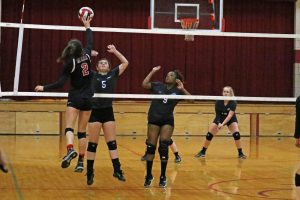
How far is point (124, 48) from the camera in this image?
971 inches

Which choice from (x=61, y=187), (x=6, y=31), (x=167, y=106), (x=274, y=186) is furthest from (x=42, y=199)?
(x=6, y=31)

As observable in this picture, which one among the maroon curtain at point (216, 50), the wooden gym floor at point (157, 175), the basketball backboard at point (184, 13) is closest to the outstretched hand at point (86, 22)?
the wooden gym floor at point (157, 175)

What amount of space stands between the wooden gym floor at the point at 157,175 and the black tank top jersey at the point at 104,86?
4.49ft

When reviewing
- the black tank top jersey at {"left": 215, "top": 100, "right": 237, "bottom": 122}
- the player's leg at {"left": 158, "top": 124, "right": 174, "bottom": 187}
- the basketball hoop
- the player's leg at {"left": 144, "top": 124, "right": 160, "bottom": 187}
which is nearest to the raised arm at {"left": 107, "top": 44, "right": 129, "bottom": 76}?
the player's leg at {"left": 144, "top": 124, "right": 160, "bottom": 187}

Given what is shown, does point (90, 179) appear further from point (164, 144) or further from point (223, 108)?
point (223, 108)

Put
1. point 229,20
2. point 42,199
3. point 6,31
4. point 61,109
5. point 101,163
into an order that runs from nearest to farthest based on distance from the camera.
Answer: point 42,199 < point 101,163 < point 61,109 < point 6,31 < point 229,20

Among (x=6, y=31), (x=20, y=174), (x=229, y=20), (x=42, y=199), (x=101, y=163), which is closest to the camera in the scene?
(x=42, y=199)

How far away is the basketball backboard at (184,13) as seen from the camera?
13219 millimetres

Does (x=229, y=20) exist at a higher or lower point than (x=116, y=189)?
higher

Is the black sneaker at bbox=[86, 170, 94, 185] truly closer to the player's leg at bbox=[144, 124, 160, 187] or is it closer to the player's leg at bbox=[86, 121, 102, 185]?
the player's leg at bbox=[86, 121, 102, 185]

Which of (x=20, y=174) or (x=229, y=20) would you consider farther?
(x=229, y=20)

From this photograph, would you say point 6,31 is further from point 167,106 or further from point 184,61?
point 167,106

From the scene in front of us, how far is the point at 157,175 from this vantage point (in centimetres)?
1211

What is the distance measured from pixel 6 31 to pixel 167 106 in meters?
14.0
